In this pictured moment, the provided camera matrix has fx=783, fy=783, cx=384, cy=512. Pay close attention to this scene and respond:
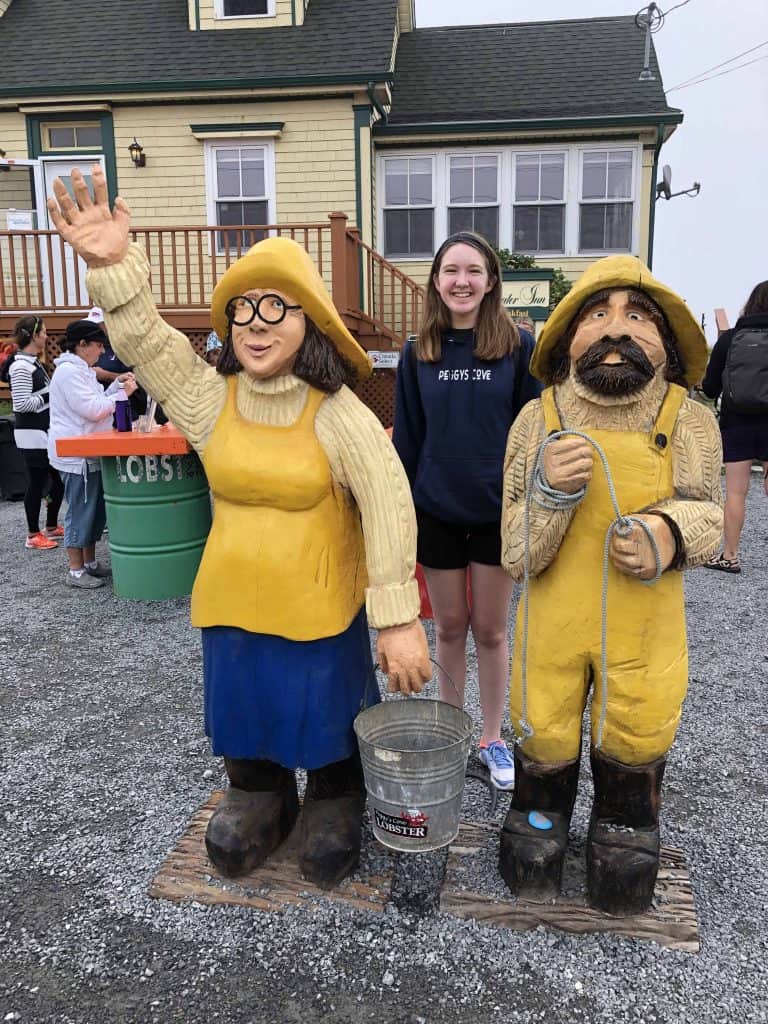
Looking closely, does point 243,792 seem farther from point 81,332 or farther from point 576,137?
point 576,137

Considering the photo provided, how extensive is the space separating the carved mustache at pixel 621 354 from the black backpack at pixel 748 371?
3.20 metres

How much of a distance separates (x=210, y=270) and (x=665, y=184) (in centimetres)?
615

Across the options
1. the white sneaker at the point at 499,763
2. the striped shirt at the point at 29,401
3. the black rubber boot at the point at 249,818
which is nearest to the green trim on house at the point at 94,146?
the striped shirt at the point at 29,401

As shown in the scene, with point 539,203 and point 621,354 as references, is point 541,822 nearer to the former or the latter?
point 621,354

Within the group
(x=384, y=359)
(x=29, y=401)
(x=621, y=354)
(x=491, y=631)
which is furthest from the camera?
(x=384, y=359)

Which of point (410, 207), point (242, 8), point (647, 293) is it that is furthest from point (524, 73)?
point (647, 293)

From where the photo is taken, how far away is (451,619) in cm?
260

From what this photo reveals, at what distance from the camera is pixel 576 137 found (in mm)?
10125

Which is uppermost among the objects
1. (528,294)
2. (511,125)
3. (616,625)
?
(511,125)

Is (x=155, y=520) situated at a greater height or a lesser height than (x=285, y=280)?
lesser

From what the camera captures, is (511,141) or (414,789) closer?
(414,789)

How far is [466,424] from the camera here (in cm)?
245

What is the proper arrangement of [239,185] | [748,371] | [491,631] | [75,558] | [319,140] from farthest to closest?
[239,185], [319,140], [75,558], [748,371], [491,631]

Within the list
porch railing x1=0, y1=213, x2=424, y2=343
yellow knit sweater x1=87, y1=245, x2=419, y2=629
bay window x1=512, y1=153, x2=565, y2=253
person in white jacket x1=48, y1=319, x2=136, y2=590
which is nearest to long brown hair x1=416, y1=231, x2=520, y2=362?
yellow knit sweater x1=87, y1=245, x2=419, y2=629
